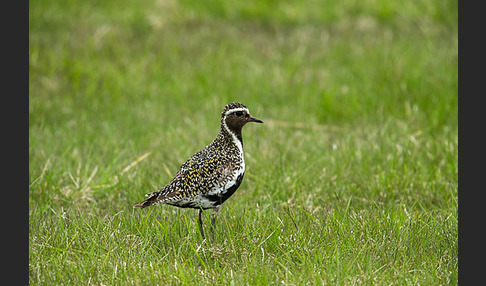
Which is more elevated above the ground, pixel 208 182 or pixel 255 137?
pixel 208 182

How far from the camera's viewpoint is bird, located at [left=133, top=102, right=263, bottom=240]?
5.29 meters

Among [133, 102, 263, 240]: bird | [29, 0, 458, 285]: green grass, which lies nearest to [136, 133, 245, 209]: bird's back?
[133, 102, 263, 240]: bird

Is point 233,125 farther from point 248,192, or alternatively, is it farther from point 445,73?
point 445,73

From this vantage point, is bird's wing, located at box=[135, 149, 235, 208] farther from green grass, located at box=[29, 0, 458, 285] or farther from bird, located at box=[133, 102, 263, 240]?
green grass, located at box=[29, 0, 458, 285]

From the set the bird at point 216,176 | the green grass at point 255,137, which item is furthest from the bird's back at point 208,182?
the green grass at point 255,137

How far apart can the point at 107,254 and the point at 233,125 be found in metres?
1.43

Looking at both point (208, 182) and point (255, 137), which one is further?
point (255, 137)

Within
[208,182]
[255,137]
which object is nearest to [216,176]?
[208,182]

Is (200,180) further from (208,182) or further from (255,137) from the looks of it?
(255,137)

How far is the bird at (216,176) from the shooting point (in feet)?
17.4

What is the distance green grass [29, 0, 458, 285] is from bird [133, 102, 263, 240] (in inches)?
11.6

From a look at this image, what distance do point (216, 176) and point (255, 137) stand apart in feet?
10.4

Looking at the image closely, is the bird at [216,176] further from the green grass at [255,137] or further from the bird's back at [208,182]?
the green grass at [255,137]

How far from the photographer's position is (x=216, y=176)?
208 inches
